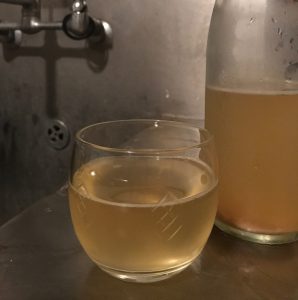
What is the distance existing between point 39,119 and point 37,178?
115 mm

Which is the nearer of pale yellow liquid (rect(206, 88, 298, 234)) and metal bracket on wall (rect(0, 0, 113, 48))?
pale yellow liquid (rect(206, 88, 298, 234))

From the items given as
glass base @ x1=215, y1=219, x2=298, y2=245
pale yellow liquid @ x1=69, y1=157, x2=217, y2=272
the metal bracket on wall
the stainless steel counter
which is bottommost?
the stainless steel counter

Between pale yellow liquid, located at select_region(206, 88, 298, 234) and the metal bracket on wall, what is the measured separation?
0.41 meters

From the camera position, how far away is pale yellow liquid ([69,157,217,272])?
0.96 ft

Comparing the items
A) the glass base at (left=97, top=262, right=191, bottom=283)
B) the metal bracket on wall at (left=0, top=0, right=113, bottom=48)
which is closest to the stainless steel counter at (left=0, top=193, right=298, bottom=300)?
the glass base at (left=97, top=262, right=191, bottom=283)

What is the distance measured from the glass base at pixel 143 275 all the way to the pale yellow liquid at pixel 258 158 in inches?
3.3

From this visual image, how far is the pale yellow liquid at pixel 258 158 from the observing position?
1.19 feet

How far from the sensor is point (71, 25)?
2.43 feet

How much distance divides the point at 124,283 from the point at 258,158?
0.14 meters

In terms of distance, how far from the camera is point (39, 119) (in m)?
0.88

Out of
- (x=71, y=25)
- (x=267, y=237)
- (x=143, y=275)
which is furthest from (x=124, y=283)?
(x=71, y=25)

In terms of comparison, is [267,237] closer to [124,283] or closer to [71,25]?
[124,283]

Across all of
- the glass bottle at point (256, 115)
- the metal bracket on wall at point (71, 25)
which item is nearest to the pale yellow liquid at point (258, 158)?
the glass bottle at point (256, 115)

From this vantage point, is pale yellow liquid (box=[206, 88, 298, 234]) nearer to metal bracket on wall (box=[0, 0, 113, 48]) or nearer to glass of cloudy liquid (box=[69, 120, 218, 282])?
glass of cloudy liquid (box=[69, 120, 218, 282])
